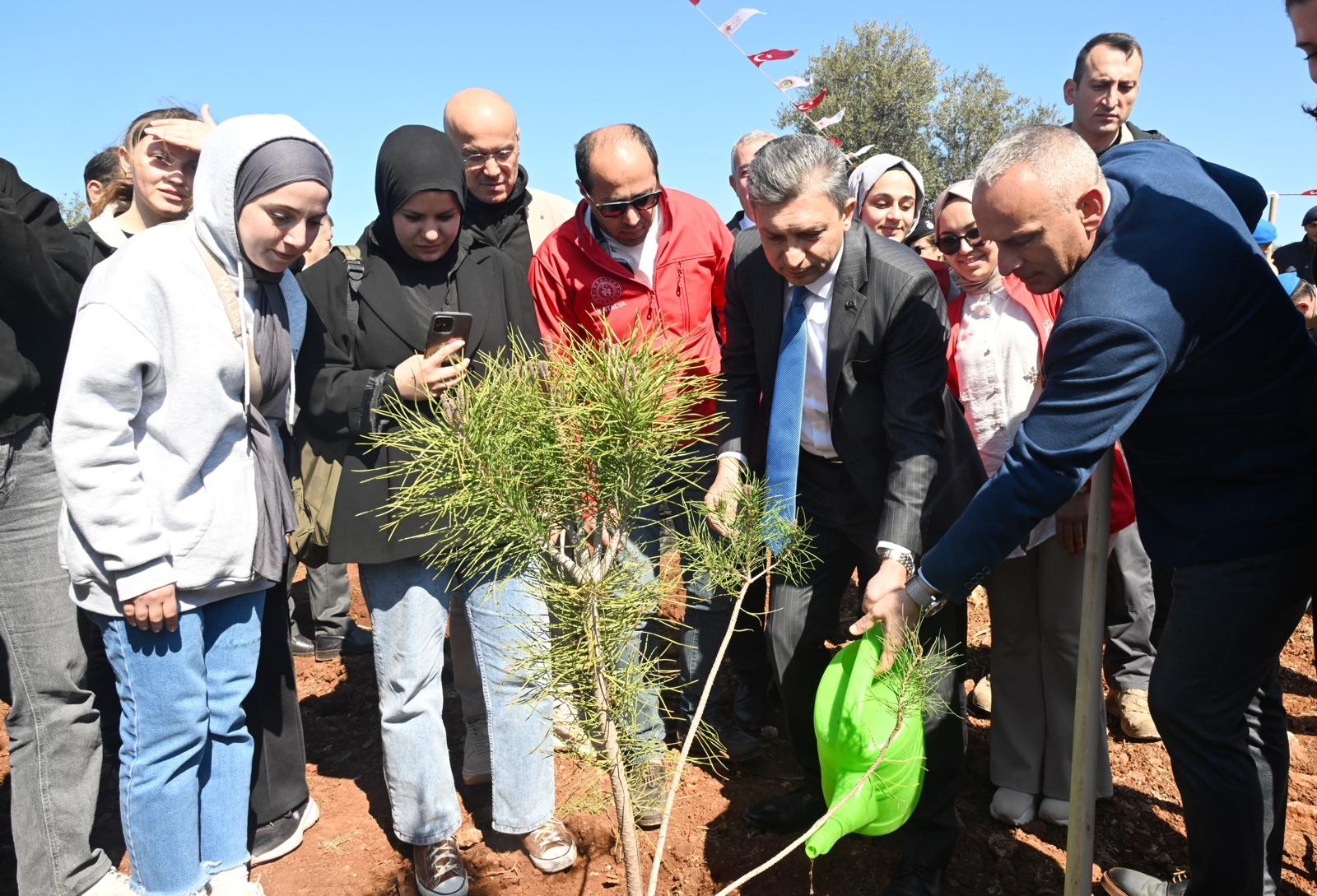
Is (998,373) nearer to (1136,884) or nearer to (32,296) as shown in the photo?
(1136,884)

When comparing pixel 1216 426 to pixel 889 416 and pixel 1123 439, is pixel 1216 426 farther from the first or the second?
pixel 889 416

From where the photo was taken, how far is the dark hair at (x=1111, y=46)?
154 inches

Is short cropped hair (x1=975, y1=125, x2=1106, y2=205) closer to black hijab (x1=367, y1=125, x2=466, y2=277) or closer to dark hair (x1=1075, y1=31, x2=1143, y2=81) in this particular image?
black hijab (x1=367, y1=125, x2=466, y2=277)

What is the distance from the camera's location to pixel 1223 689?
218cm

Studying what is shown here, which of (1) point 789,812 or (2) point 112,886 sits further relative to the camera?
(1) point 789,812

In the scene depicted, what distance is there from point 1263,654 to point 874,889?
53.0 inches

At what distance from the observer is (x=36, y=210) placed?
2.80m

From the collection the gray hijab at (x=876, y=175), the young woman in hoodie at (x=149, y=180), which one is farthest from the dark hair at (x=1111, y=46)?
the young woman in hoodie at (x=149, y=180)

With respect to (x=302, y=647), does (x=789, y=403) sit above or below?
above

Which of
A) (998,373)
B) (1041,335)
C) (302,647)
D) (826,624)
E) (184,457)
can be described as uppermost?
(1041,335)

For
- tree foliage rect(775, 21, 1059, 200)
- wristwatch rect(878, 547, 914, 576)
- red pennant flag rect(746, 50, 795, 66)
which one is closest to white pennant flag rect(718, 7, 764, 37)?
red pennant flag rect(746, 50, 795, 66)

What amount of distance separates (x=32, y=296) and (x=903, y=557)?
2.65m

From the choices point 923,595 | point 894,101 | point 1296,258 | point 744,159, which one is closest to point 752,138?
point 744,159

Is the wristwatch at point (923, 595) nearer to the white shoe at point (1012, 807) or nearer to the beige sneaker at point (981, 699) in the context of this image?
the white shoe at point (1012, 807)
